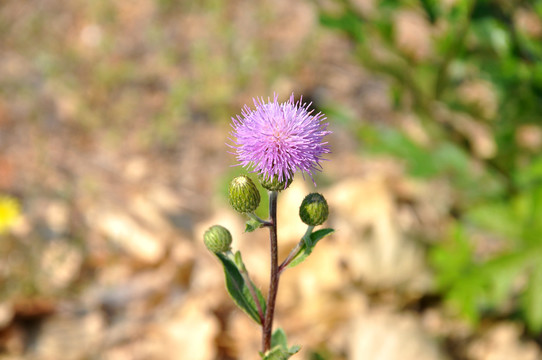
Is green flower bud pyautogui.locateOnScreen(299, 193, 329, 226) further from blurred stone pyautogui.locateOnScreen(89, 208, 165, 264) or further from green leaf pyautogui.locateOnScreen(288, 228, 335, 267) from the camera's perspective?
blurred stone pyautogui.locateOnScreen(89, 208, 165, 264)

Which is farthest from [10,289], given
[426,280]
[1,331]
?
[426,280]

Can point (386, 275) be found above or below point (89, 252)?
below

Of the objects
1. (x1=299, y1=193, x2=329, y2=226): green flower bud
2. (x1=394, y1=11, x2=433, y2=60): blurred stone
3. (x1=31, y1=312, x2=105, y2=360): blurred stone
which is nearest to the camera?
(x1=299, y1=193, x2=329, y2=226): green flower bud

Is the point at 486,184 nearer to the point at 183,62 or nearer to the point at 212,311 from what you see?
the point at 212,311

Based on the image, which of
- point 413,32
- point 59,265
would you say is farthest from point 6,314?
point 413,32

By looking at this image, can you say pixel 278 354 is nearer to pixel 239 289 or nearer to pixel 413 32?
pixel 239 289

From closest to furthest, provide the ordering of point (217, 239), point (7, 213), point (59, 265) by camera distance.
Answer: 1. point (217, 239)
2. point (59, 265)
3. point (7, 213)

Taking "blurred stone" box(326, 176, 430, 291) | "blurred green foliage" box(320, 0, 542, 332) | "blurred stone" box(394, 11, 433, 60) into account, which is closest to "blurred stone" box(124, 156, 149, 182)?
"blurred stone" box(326, 176, 430, 291)
